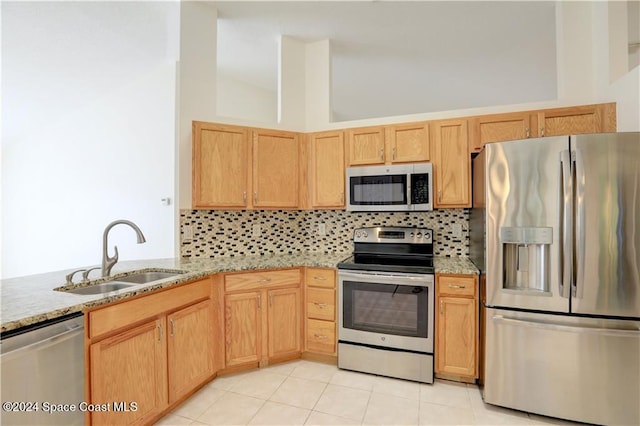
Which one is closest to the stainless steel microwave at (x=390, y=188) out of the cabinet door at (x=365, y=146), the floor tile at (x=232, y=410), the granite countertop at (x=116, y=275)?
the cabinet door at (x=365, y=146)

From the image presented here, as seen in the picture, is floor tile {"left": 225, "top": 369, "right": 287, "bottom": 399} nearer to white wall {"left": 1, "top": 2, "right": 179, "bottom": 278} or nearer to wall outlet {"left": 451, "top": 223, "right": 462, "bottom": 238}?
white wall {"left": 1, "top": 2, "right": 179, "bottom": 278}

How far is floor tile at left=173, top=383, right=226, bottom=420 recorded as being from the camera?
1973 millimetres

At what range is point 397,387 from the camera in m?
2.27

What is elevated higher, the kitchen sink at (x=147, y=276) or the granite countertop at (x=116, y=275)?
the granite countertop at (x=116, y=275)

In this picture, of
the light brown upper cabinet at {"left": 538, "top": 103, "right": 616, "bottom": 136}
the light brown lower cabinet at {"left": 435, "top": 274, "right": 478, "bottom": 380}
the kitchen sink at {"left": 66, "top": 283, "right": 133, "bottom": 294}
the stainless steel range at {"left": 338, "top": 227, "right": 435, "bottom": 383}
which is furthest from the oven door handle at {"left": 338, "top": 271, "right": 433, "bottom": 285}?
the kitchen sink at {"left": 66, "top": 283, "right": 133, "bottom": 294}

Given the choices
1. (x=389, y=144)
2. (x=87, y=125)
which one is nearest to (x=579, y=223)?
(x=389, y=144)

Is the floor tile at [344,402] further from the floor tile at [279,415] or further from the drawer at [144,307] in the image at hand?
the drawer at [144,307]

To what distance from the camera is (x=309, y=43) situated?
321cm

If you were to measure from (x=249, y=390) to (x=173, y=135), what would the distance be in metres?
2.69

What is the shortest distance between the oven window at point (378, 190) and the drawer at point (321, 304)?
2.83 feet

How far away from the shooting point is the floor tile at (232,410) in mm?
1905

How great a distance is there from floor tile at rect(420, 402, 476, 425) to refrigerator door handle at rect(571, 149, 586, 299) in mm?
1032

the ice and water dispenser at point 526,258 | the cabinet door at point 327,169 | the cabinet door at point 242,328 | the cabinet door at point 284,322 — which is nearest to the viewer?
the ice and water dispenser at point 526,258

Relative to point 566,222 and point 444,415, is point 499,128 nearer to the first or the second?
point 566,222
